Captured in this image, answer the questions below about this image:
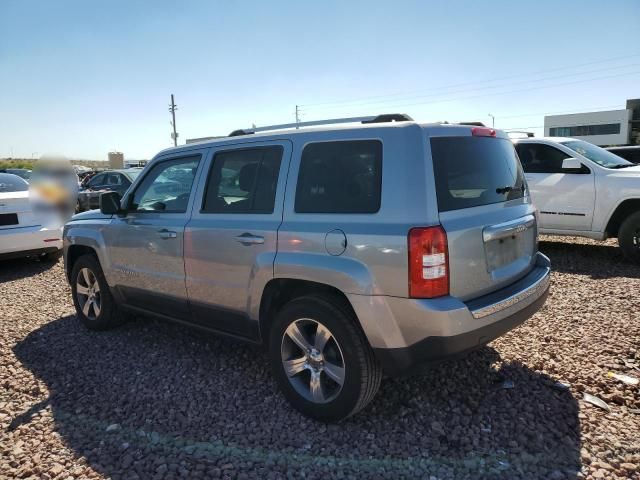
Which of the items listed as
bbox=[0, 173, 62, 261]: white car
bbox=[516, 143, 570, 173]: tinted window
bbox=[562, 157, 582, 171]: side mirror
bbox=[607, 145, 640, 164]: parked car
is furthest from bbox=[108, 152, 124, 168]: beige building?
bbox=[562, 157, 582, 171]: side mirror

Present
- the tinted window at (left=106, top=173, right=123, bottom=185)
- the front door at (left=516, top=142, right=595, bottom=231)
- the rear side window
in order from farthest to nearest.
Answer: the tinted window at (left=106, top=173, right=123, bottom=185) → the front door at (left=516, top=142, right=595, bottom=231) → the rear side window

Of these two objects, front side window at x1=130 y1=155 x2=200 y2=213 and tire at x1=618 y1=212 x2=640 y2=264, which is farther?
tire at x1=618 y1=212 x2=640 y2=264

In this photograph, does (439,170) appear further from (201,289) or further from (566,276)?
(566,276)

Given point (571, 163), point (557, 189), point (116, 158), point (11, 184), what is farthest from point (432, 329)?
point (116, 158)

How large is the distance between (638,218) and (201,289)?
622cm

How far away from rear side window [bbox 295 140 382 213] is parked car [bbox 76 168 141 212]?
12.0 m

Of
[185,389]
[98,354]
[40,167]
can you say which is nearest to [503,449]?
[185,389]

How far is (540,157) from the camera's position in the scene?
786 centimetres

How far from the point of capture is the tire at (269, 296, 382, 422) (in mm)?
2881

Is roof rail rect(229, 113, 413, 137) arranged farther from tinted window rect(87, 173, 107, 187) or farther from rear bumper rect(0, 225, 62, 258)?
tinted window rect(87, 173, 107, 187)

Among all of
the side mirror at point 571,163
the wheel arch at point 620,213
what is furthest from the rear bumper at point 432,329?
the wheel arch at point 620,213

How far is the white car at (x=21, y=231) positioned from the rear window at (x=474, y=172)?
685cm

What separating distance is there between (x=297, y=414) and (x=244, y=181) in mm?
1667

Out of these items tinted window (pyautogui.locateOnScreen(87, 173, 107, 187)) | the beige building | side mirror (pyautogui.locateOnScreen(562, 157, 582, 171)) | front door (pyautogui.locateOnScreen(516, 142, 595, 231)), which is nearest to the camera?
side mirror (pyautogui.locateOnScreen(562, 157, 582, 171))
